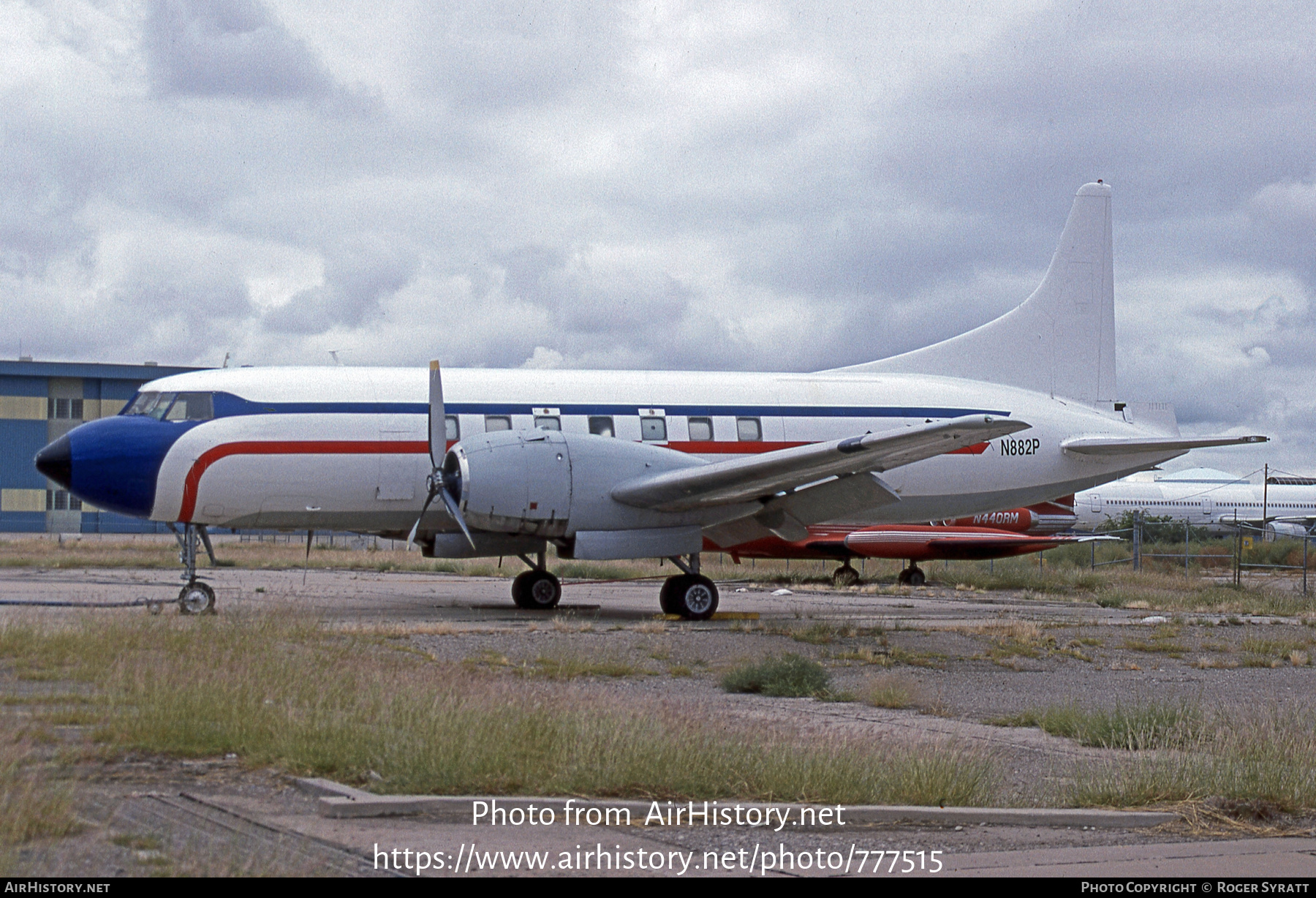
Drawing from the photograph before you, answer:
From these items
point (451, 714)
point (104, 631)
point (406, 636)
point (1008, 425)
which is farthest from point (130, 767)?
point (1008, 425)

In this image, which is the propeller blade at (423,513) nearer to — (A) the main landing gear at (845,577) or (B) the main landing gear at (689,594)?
(B) the main landing gear at (689,594)

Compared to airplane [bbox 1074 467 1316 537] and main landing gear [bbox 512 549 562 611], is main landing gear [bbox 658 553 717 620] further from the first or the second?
airplane [bbox 1074 467 1316 537]

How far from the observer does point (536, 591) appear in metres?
21.5

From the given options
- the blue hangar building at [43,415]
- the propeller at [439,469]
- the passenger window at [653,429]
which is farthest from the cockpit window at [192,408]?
the blue hangar building at [43,415]

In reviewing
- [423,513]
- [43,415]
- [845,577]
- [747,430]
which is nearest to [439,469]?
[423,513]

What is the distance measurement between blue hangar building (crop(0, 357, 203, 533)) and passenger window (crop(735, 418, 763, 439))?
168 ft

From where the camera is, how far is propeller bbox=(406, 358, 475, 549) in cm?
1812

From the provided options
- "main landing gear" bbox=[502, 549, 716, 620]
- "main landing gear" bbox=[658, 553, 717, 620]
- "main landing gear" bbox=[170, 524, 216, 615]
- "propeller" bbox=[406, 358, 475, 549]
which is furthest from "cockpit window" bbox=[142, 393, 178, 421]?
"main landing gear" bbox=[658, 553, 717, 620]

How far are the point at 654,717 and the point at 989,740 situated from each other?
3.04 m

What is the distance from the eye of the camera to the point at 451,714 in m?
8.28

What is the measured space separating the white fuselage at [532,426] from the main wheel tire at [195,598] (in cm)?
157
